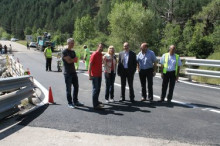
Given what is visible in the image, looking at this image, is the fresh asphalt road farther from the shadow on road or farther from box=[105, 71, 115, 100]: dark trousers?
box=[105, 71, 115, 100]: dark trousers

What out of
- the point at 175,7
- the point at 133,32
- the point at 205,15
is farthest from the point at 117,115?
the point at 175,7

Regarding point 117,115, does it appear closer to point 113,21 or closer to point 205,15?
point 113,21

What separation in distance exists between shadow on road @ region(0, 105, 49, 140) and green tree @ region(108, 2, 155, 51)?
3394cm

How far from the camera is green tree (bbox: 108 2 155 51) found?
131ft

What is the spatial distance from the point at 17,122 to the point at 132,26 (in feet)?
116

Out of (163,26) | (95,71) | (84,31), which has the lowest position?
(95,71)

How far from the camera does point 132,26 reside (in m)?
39.8

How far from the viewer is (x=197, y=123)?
5797 millimetres

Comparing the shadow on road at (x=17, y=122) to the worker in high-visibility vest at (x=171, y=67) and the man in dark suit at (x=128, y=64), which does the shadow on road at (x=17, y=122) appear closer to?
the man in dark suit at (x=128, y=64)

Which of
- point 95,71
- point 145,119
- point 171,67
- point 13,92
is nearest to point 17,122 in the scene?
point 13,92

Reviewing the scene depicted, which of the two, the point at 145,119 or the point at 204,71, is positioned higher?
the point at 204,71

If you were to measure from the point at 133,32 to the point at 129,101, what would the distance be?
33.4m

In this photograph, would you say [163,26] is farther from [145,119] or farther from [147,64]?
[145,119]

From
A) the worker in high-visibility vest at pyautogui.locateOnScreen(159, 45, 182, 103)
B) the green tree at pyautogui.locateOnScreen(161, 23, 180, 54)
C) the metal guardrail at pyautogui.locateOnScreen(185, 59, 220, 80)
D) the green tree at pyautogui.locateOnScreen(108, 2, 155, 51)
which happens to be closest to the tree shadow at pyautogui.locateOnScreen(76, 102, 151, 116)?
the worker in high-visibility vest at pyautogui.locateOnScreen(159, 45, 182, 103)
